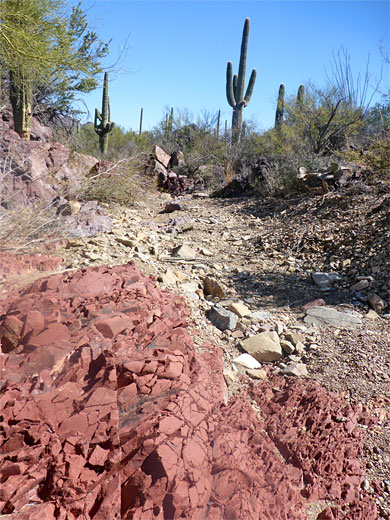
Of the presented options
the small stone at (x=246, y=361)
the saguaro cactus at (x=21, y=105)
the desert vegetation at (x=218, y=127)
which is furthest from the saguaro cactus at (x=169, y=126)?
the small stone at (x=246, y=361)

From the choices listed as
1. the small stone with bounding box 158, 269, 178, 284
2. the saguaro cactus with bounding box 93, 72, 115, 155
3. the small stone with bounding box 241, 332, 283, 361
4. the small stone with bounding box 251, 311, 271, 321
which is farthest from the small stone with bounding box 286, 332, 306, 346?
the saguaro cactus with bounding box 93, 72, 115, 155

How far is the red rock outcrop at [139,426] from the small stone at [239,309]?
1.01 m

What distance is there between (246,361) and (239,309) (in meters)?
0.83

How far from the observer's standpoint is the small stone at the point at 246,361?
122 inches

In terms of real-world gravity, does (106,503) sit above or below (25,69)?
below

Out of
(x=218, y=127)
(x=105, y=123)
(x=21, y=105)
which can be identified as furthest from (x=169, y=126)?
(x=21, y=105)

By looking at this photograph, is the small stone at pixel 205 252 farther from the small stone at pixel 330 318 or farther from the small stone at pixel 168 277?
the small stone at pixel 330 318

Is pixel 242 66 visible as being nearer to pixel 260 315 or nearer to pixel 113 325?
pixel 260 315

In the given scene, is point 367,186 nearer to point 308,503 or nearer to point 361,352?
point 361,352

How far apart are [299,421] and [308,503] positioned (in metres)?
0.55

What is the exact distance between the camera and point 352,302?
4531 millimetres

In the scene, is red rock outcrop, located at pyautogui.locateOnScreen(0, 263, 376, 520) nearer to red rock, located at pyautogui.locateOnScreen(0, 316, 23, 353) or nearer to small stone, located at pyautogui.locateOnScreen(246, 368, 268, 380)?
red rock, located at pyautogui.locateOnScreen(0, 316, 23, 353)

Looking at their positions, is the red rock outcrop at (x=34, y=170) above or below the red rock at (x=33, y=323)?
above

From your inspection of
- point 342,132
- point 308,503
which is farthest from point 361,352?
point 342,132
